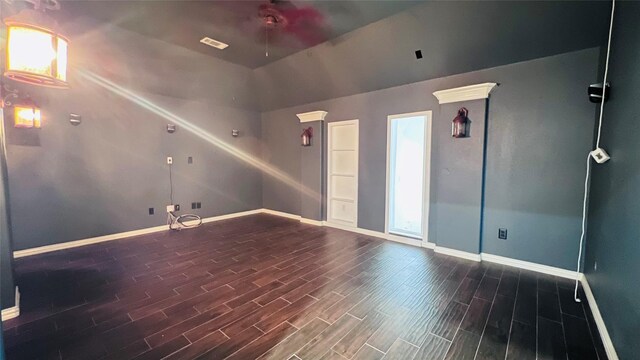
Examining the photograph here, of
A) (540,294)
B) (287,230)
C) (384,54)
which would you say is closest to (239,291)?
(287,230)

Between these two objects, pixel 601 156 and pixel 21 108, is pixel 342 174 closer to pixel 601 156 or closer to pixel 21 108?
pixel 601 156

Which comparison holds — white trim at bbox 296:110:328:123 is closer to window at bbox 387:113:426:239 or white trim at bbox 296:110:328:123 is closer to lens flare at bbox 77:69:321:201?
lens flare at bbox 77:69:321:201

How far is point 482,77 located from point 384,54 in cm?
135

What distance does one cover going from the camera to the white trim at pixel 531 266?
295cm

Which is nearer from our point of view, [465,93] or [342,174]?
[465,93]

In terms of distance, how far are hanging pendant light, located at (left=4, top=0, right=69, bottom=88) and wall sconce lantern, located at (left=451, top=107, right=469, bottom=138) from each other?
3.91 metres

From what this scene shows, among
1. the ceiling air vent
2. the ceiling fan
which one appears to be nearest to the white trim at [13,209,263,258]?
the ceiling air vent

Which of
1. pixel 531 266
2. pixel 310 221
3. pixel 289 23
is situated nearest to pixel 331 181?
pixel 310 221

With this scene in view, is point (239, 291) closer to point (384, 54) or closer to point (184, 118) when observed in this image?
point (384, 54)

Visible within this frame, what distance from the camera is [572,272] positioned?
115 inches

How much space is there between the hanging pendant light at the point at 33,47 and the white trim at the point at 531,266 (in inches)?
179

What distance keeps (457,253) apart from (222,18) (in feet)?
14.4

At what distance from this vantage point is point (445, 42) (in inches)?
127

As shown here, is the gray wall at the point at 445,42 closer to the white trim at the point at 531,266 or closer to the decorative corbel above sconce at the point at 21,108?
the white trim at the point at 531,266
